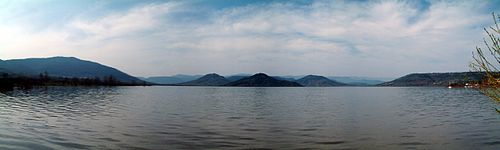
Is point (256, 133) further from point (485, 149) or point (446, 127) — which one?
point (446, 127)

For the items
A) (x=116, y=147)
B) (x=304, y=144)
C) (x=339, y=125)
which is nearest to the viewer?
(x=116, y=147)

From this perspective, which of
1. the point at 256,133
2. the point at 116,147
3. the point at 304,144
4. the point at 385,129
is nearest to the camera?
the point at 116,147


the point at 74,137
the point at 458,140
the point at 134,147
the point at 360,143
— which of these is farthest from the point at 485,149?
the point at 74,137

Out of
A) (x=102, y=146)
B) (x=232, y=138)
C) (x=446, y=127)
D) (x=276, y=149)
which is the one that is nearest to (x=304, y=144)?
(x=276, y=149)

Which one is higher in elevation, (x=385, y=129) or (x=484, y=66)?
(x=484, y=66)

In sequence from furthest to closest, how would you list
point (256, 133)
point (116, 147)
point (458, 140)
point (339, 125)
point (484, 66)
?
1. point (339, 125)
2. point (256, 133)
3. point (458, 140)
4. point (116, 147)
5. point (484, 66)

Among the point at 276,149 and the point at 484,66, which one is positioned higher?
the point at 484,66

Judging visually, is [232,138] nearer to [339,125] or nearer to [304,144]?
[304,144]

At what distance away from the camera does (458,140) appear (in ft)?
68.9

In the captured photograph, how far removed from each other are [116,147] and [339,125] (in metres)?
16.5

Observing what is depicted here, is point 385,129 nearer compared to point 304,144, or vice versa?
point 304,144

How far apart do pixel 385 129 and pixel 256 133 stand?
8.96 meters

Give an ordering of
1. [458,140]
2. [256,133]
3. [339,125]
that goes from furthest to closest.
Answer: [339,125] < [256,133] < [458,140]

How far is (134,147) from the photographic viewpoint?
17.8 m
